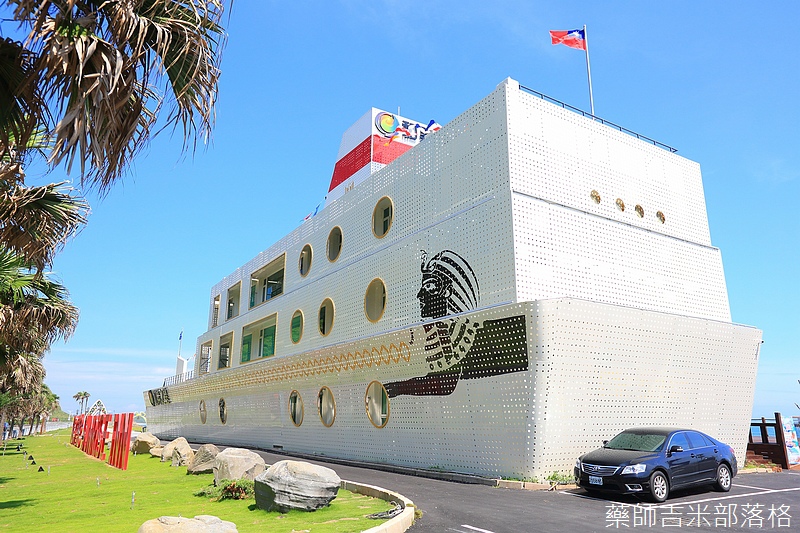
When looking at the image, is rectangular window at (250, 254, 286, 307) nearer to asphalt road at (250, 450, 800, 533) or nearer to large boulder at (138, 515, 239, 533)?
asphalt road at (250, 450, 800, 533)

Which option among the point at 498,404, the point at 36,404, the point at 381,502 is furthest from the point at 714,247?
the point at 36,404

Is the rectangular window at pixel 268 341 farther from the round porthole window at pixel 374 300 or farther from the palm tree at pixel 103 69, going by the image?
the palm tree at pixel 103 69

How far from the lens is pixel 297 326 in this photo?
87.4 feet

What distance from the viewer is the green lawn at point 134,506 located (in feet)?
28.5

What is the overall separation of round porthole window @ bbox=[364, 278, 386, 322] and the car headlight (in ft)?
36.4

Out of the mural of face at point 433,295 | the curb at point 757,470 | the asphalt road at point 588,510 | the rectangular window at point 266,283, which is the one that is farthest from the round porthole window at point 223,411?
the curb at point 757,470

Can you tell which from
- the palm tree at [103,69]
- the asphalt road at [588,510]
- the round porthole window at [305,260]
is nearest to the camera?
the palm tree at [103,69]

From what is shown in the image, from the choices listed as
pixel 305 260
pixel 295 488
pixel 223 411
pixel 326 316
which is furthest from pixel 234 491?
pixel 223 411

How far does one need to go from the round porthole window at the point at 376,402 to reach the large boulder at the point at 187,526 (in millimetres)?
12144

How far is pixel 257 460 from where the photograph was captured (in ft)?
44.4

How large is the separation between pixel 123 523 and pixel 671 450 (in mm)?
10654

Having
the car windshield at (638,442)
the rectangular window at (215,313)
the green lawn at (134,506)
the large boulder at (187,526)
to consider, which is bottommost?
the green lawn at (134,506)

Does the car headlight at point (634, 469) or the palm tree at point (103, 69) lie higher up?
the palm tree at point (103, 69)

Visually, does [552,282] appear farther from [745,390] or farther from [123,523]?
[123,523]
